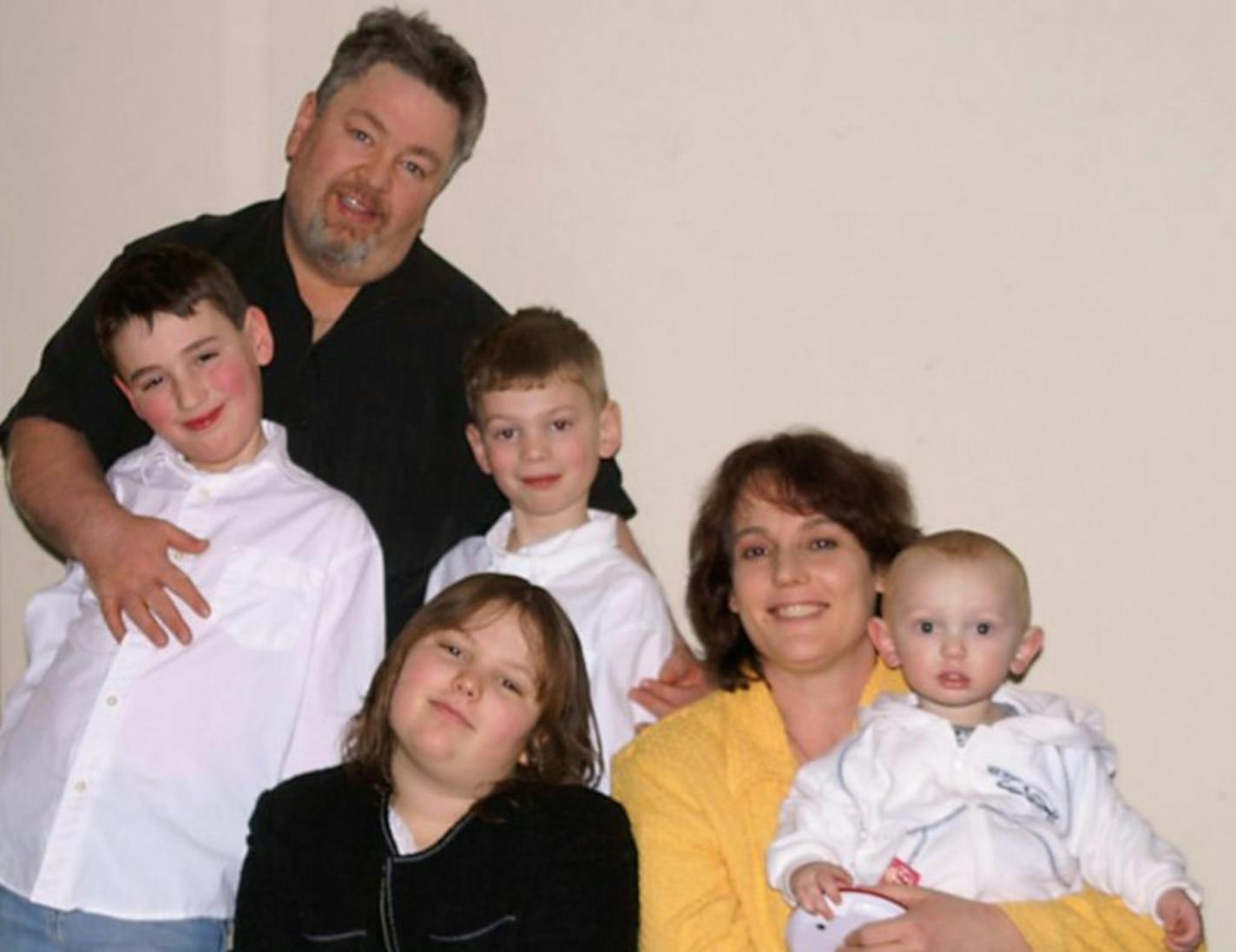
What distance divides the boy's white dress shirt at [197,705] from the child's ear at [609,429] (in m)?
0.42

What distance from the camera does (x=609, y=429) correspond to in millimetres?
2805

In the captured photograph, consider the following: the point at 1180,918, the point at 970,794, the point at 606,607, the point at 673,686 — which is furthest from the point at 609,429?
the point at 1180,918

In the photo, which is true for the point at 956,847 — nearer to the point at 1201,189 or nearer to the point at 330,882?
the point at 330,882

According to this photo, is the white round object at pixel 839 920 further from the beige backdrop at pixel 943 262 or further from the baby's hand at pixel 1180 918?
the beige backdrop at pixel 943 262

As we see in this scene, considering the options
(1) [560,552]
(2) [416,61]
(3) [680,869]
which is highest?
(2) [416,61]

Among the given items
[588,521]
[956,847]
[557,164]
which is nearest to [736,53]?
[557,164]

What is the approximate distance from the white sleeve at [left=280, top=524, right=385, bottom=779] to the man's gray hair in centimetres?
88

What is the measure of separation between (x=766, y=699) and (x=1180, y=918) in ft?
2.17

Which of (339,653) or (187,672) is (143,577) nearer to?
(187,672)

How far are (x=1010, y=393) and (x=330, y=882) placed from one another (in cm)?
139

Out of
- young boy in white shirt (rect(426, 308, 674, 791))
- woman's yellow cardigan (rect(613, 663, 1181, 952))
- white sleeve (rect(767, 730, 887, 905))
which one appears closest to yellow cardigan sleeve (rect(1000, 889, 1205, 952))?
woman's yellow cardigan (rect(613, 663, 1181, 952))

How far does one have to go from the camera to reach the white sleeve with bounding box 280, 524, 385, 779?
101 inches

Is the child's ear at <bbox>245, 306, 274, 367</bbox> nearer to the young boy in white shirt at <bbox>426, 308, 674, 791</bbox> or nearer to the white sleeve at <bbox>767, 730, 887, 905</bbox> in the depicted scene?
the young boy in white shirt at <bbox>426, 308, 674, 791</bbox>

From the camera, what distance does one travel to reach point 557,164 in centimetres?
317
